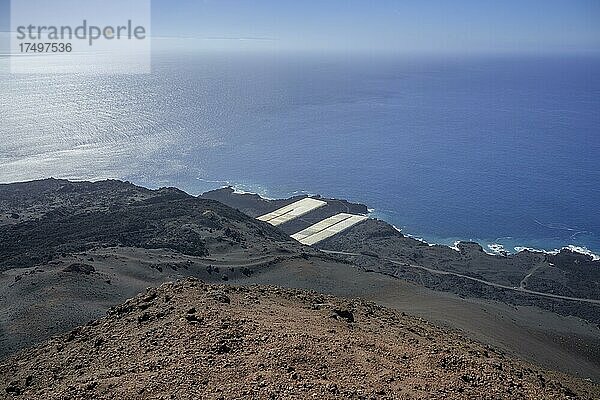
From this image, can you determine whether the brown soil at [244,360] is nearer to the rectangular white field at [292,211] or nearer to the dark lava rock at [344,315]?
the dark lava rock at [344,315]

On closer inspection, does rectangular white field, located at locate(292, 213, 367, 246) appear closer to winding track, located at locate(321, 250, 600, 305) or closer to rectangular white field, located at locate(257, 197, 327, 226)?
rectangular white field, located at locate(257, 197, 327, 226)

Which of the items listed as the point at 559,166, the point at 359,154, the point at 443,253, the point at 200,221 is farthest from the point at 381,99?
the point at 200,221

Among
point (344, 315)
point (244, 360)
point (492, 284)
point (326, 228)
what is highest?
point (244, 360)

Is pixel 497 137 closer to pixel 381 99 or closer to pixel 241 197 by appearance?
pixel 381 99

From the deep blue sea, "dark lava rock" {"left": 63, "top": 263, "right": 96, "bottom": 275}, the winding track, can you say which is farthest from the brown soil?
the deep blue sea

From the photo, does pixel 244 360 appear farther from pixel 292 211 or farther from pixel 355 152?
pixel 355 152

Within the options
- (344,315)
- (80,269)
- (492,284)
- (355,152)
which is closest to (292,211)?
(492,284)
